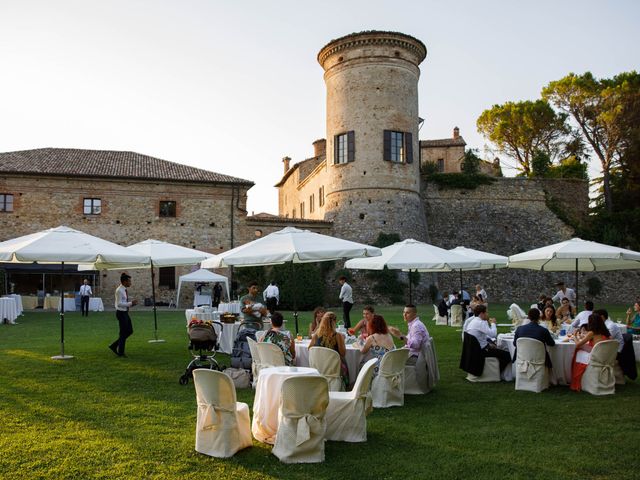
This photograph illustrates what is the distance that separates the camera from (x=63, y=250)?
1031 centimetres

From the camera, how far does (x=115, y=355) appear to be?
11.7 m

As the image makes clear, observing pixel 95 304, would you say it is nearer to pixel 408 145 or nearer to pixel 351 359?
pixel 408 145

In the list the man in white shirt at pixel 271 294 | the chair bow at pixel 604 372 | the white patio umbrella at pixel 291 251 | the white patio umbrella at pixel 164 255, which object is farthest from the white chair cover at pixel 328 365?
the man in white shirt at pixel 271 294

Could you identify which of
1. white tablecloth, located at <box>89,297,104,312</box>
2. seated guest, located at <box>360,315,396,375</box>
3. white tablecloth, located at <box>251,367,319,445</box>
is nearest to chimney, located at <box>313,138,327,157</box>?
white tablecloth, located at <box>89,297,104,312</box>

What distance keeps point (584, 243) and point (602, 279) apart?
24225 mm

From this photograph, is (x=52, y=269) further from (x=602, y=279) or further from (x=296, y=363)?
(x=602, y=279)

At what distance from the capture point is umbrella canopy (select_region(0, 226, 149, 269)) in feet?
33.0

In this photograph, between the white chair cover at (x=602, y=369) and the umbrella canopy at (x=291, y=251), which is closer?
the white chair cover at (x=602, y=369)

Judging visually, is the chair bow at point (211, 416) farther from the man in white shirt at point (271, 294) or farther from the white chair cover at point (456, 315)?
the man in white shirt at point (271, 294)

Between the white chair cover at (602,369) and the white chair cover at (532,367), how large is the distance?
64 cm

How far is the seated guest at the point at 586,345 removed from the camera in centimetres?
855

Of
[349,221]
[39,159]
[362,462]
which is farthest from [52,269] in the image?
[362,462]

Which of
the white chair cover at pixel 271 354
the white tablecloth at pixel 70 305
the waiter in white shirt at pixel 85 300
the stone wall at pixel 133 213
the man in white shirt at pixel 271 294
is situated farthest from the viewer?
the stone wall at pixel 133 213

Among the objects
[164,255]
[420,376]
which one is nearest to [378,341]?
[420,376]
